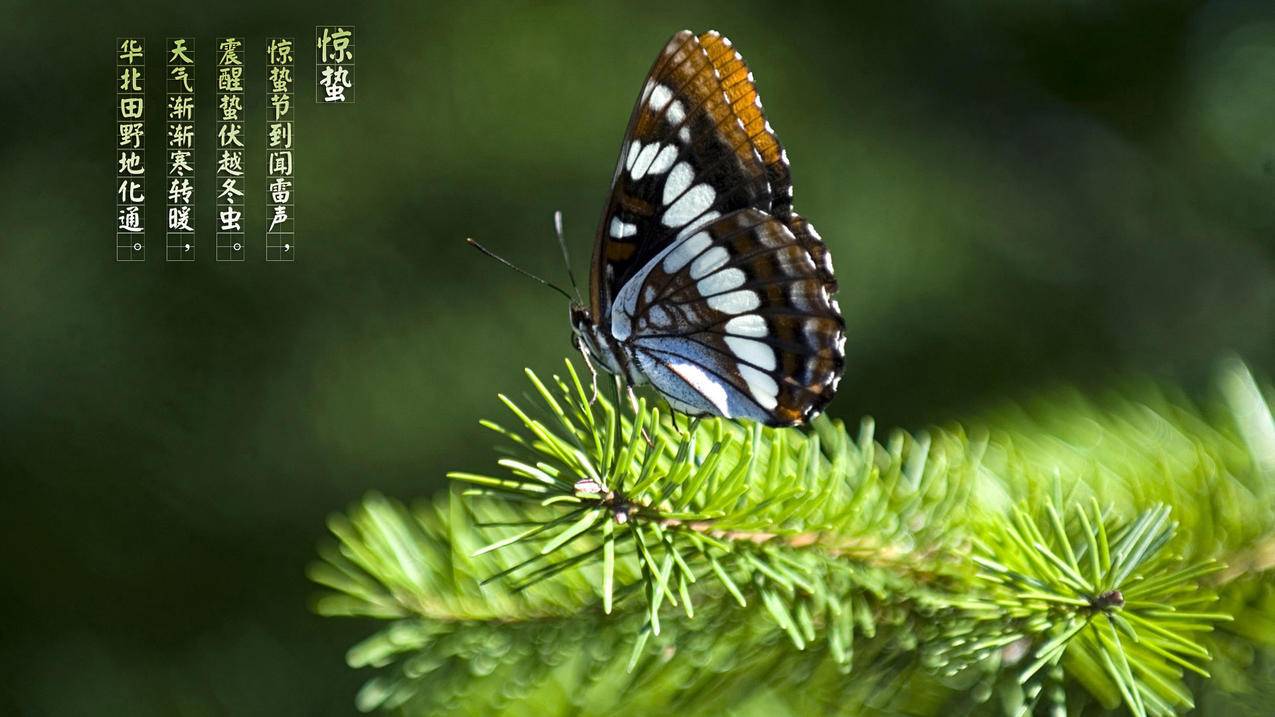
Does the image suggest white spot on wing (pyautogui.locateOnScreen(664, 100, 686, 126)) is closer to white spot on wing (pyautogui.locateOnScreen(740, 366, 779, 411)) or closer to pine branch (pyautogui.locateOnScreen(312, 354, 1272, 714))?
white spot on wing (pyautogui.locateOnScreen(740, 366, 779, 411))

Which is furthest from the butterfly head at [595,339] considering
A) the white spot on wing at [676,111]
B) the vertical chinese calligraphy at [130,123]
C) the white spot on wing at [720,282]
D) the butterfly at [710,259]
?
the vertical chinese calligraphy at [130,123]

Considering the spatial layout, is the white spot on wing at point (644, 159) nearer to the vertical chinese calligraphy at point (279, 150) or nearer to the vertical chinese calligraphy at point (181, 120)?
the vertical chinese calligraphy at point (279, 150)

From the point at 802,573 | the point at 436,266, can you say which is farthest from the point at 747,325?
the point at 436,266

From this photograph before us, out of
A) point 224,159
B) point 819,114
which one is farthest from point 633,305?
point 224,159

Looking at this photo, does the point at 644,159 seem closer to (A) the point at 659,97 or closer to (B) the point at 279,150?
(A) the point at 659,97

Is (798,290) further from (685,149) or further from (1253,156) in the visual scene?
(1253,156)
